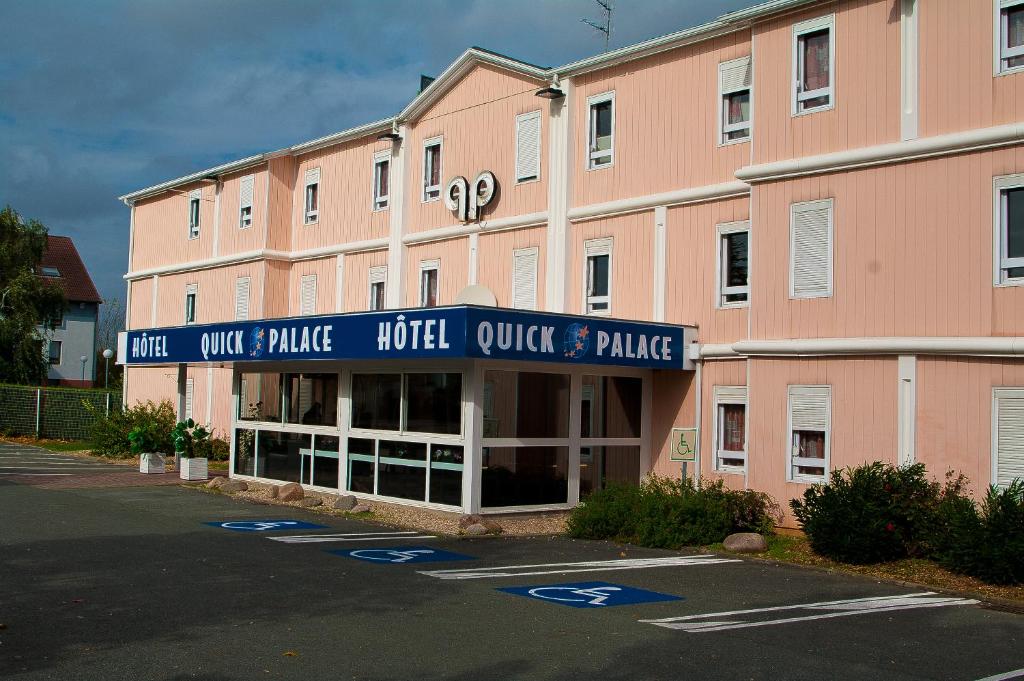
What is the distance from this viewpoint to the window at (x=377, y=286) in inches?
1062

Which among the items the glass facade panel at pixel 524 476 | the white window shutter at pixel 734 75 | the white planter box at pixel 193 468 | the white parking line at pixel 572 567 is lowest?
the white parking line at pixel 572 567

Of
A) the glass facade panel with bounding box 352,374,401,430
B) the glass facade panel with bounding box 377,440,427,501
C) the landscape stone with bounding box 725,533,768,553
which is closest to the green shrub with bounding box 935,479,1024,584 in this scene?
the landscape stone with bounding box 725,533,768,553

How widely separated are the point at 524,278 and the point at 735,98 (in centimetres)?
591

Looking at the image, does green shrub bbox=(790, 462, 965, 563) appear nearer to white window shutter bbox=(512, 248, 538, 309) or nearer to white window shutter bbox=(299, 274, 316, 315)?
white window shutter bbox=(512, 248, 538, 309)

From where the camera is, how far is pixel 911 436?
49.9ft

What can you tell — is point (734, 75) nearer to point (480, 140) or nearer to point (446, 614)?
point (480, 140)

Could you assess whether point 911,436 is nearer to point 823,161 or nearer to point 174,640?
point 823,161

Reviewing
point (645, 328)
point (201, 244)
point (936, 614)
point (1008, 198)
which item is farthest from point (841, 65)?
point (201, 244)

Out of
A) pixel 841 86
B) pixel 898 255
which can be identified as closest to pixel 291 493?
pixel 898 255

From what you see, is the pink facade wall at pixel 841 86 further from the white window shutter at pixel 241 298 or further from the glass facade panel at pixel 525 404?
the white window shutter at pixel 241 298

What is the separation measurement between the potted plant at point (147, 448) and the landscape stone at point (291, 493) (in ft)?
21.2

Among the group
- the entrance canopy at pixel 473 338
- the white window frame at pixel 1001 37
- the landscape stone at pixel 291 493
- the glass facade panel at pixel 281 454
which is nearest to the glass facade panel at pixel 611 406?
the entrance canopy at pixel 473 338

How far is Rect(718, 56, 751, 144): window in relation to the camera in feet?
62.0

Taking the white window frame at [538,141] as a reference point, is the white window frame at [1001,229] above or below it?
below
